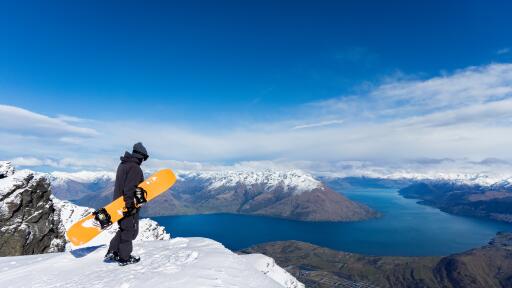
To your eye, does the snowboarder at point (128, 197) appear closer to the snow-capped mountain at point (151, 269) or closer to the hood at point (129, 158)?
the hood at point (129, 158)

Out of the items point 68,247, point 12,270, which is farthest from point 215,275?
point 68,247

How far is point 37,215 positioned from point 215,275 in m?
25.6

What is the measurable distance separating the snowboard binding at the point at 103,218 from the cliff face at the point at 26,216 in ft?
56.4

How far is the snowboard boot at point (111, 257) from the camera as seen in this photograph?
13.3 meters

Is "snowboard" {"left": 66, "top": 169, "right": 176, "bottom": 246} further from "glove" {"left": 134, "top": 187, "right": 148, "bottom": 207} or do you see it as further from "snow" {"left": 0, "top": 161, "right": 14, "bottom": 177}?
"snow" {"left": 0, "top": 161, "right": 14, "bottom": 177}

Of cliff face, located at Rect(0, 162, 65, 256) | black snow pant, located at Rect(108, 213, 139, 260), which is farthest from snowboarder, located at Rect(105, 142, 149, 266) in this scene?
cliff face, located at Rect(0, 162, 65, 256)

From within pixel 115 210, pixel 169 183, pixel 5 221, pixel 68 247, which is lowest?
pixel 68 247

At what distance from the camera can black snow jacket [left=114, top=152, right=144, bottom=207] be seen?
1266 centimetres

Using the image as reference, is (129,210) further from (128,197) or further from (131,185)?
(131,185)

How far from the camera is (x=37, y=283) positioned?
36.7 feet

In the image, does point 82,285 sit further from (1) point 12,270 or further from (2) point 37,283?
(1) point 12,270

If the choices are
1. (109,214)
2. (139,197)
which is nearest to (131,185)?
(139,197)

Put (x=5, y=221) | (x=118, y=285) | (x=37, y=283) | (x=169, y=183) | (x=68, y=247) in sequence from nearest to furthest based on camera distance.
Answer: (x=118, y=285) → (x=37, y=283) → (x=169, y=183) → (x=5, y=221) → (x=68, y=247)

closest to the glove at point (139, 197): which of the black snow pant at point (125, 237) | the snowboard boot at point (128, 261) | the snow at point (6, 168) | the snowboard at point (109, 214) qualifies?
the snowboard at point (109, 214)
